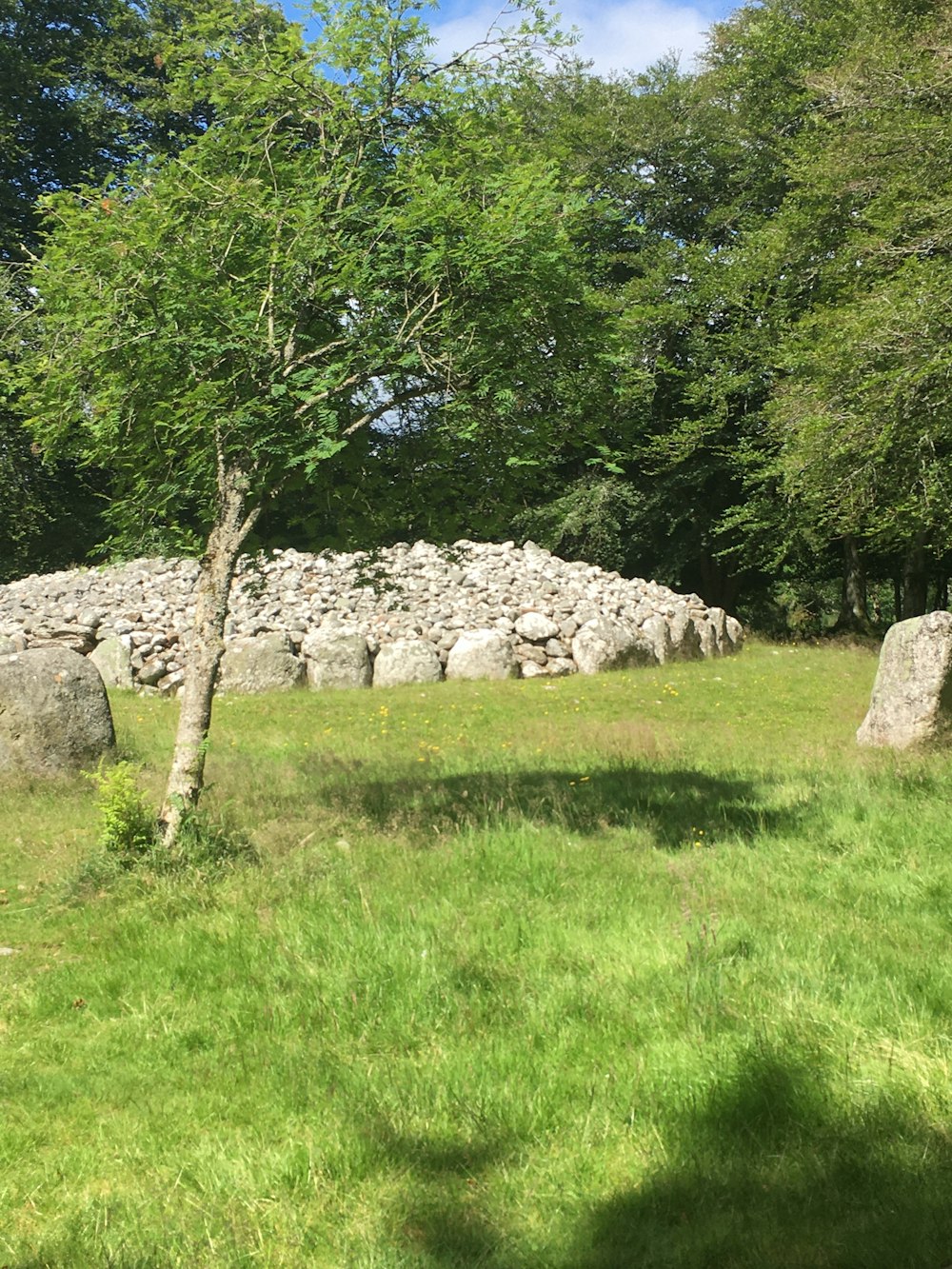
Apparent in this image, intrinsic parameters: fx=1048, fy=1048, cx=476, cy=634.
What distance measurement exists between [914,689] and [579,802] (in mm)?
5515

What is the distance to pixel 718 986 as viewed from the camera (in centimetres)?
536

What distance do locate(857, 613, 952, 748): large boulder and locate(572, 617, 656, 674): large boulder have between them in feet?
27.8

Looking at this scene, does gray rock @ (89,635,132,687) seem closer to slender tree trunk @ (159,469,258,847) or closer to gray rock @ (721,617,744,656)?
slender tree trunk @ (159,469,258,847)

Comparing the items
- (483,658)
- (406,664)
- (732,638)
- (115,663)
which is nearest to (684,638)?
(732,638)

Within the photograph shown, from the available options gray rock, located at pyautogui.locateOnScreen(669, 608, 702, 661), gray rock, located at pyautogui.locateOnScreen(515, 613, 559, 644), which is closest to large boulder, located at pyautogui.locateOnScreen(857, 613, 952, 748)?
gray rock, located at pyautogui.locateOnScreen(515, 613, 559, 644)

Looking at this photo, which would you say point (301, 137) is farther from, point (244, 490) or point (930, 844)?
point (930, 844)

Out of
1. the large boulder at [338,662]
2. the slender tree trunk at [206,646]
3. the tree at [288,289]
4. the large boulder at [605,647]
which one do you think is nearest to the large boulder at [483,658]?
the large boulder at [605,647]

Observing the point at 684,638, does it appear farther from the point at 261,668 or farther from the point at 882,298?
the point at 261,668

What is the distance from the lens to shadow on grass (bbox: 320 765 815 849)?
924cm

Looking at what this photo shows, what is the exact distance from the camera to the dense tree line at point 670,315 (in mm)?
9250

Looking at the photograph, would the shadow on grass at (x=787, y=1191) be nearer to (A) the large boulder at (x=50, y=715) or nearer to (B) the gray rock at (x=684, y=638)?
(A) the large boulder at (x=50, y=715)

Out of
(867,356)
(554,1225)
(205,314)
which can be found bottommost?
(554,1225)

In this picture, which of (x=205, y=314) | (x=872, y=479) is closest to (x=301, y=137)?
(x=205, y=314)

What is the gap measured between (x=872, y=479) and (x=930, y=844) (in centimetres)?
1078
